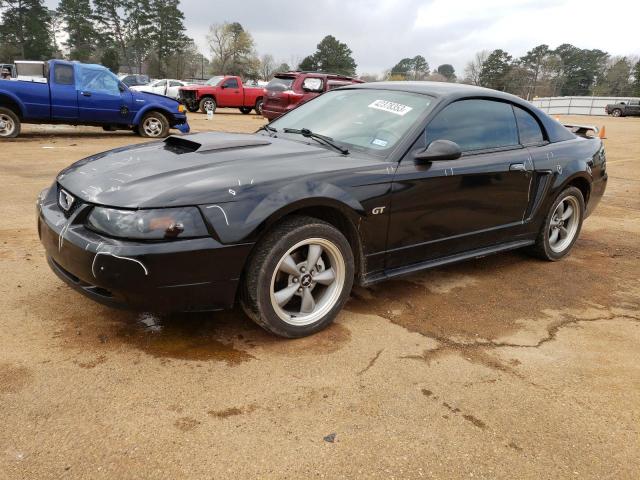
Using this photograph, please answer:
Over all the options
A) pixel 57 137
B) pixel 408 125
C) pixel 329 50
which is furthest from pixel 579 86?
pixel 408 125

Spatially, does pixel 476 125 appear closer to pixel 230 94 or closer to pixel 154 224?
pixel 154 224

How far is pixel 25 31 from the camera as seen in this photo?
6003 cm

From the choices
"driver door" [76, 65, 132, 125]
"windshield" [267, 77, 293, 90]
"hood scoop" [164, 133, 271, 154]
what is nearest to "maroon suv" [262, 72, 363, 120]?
"windshield" [267, 77, 293, 90]

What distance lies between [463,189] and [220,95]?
66.0ft

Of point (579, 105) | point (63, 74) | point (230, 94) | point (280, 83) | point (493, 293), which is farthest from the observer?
point (579, 105)

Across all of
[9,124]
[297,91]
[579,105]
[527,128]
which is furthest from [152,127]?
[579,105]

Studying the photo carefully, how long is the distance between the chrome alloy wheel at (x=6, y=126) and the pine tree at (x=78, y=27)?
6318cm

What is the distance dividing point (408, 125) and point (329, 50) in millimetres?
76529

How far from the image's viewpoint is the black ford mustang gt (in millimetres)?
2529

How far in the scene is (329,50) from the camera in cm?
7506

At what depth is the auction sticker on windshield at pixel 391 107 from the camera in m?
3.58

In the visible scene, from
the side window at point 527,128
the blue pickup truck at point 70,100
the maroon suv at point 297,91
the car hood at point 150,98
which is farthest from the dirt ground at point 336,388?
the maroon suv at point 297,91

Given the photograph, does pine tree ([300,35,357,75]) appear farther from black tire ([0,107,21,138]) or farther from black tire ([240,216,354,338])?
black tire ([240,216,354,338])

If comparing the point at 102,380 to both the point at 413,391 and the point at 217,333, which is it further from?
the point at 413,391
